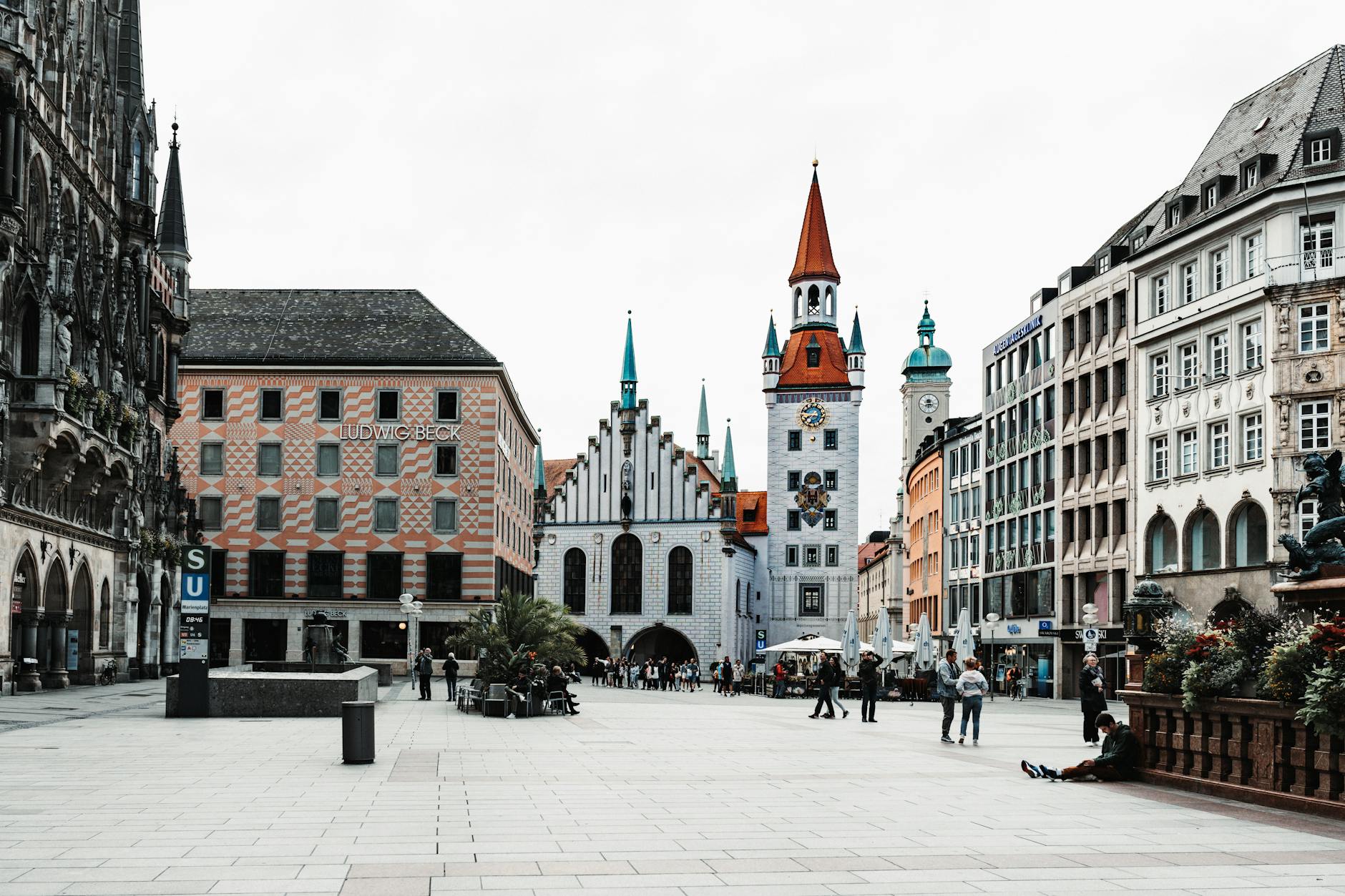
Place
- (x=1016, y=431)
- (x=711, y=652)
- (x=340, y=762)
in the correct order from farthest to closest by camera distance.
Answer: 1. (x=711, y=652)
2. (x=1016, y=431)
3. (x=340, y=762)

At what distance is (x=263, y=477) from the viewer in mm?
70312

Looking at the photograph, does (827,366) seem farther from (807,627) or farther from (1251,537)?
(1251,537)

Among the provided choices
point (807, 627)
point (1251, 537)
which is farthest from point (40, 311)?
point (807, 627)

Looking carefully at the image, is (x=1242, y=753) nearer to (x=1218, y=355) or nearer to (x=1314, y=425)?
(x=1314, y=425)

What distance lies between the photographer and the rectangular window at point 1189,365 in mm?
51656

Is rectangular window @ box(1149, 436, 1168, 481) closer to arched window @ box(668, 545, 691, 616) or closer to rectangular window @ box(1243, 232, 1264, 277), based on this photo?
rectangular window @ box(1243, 232, 1264, 277)

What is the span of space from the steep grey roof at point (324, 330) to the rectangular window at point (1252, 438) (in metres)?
33.8

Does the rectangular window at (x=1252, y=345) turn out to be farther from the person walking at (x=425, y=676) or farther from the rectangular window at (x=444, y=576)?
the rectangular window at (x=444, y=576)

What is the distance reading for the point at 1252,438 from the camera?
48.3 m

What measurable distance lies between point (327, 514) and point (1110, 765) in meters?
55.6

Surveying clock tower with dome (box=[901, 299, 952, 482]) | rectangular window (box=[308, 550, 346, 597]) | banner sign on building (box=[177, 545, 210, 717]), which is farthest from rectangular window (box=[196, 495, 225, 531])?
clock tower with dome (box=[901, 299, 952, 482])

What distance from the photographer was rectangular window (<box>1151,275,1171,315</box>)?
54.1m

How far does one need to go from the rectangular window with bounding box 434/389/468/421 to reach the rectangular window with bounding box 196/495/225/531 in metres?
10.7

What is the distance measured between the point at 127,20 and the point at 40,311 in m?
16.1
